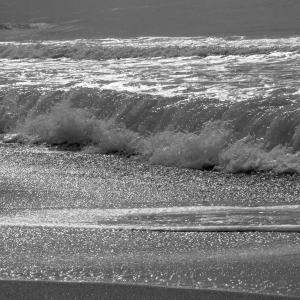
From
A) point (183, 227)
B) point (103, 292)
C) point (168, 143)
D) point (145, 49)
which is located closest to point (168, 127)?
Result: point (168, 143)

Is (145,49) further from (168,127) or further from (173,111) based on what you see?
(168,127)

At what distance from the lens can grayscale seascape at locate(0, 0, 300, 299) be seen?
215 inches

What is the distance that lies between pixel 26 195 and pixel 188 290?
144 inches

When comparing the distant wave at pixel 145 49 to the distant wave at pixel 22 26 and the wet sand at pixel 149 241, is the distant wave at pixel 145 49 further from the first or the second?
the distant wave at pixel 22 26

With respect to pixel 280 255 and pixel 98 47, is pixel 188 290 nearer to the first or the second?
pixel 280 255

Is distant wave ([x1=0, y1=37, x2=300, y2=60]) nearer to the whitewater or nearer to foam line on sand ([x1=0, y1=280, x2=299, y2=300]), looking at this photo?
the whitewater

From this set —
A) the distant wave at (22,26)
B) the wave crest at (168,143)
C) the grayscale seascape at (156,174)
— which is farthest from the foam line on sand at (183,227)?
the distant wave at (22,26)

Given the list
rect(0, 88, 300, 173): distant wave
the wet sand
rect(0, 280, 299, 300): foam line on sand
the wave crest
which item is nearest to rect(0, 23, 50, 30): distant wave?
rect(0, 88, 300, 173): distant wave

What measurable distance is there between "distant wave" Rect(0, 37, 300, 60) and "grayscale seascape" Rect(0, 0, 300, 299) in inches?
86.9

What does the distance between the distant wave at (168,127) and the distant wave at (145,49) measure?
10.2 metres

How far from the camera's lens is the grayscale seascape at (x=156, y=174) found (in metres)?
5.47

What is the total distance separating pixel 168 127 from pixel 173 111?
22.5 inches

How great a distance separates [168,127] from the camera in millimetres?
12172

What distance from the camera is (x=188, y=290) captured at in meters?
4.89
